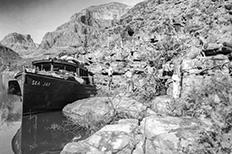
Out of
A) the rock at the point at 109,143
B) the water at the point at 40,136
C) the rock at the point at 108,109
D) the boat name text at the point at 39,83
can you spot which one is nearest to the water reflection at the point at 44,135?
the water at the point at 40,136

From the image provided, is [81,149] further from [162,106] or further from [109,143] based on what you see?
[162,106]

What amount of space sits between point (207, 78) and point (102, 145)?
4323 millimetres

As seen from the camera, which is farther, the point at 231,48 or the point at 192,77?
the point at 192,77

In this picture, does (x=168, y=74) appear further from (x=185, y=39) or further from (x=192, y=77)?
(x=185, y=39)

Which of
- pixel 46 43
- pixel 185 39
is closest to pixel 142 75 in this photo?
pixel 185 39

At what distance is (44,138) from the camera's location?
6.70 m

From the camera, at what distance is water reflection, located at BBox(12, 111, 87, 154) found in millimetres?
5742

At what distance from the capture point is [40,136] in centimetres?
694

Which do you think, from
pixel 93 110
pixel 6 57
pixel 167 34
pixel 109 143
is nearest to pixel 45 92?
pixel 93 110

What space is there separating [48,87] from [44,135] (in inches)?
156

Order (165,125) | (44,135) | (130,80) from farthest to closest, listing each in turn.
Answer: (130,80)
(44,135)
(165,125)

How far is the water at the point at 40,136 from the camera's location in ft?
18.8

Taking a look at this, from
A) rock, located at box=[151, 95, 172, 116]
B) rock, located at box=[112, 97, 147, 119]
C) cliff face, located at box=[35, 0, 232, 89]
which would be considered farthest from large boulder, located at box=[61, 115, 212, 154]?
cliff face, located at box=[35, 0, 232, 89]

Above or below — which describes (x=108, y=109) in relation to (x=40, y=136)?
above
